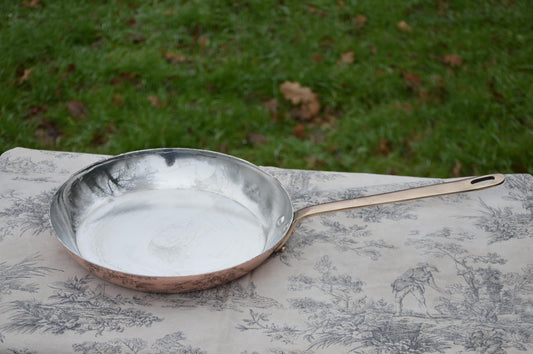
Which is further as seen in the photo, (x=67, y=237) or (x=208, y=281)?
(x=67, y=237)

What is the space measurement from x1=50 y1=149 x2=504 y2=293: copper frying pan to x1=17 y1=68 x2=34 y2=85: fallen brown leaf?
6.93 feet

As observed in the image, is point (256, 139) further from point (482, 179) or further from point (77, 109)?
point (482, 179)

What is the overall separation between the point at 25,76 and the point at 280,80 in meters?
1.44

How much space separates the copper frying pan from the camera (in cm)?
105

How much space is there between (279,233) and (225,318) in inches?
9.0

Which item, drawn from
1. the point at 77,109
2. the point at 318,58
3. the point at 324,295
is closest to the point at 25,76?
the point at 77,109

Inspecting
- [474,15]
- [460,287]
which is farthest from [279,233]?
[474,15]

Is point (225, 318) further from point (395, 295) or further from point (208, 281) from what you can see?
point (395, 295)

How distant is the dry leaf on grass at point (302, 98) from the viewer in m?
3.07

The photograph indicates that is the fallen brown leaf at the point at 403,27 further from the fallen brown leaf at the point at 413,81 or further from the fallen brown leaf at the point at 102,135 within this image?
the fallen brown leaf at the point at 102,135

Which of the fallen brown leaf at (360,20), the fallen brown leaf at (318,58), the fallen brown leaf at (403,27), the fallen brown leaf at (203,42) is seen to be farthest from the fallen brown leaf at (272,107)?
the fallen brown leaf at (403,27)

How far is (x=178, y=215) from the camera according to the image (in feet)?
4.03

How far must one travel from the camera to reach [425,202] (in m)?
1.38

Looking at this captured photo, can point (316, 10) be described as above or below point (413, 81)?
above
